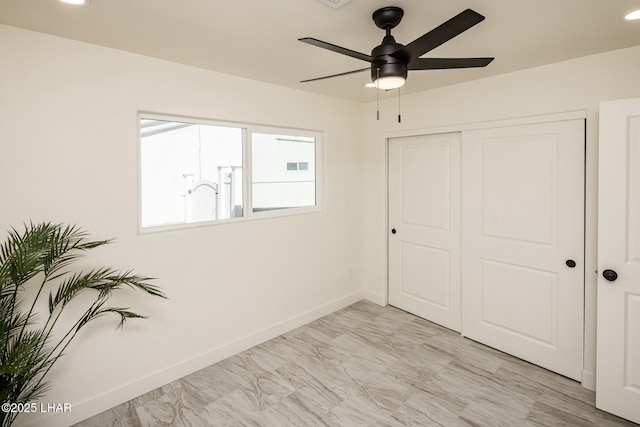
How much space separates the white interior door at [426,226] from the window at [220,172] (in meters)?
1.01

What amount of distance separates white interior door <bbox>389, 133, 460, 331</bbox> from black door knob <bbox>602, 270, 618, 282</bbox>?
1.28m

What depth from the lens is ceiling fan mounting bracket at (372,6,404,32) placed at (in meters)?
1.75

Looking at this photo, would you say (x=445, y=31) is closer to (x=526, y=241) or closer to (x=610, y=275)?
(x=610, y=275)

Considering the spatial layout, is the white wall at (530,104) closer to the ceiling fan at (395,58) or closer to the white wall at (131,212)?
the white wall at (131,212)

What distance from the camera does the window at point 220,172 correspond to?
2.65 meters

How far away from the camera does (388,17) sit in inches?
70.2

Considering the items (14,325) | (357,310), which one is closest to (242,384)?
(14,325)

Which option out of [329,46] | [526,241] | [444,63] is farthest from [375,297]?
[329,46]

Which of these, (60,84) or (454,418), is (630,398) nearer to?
(454,418)

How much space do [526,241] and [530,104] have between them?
1145 millimetres

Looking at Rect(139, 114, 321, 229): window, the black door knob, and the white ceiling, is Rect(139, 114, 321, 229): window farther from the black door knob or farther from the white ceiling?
the black door knob

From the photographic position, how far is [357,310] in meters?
4.04

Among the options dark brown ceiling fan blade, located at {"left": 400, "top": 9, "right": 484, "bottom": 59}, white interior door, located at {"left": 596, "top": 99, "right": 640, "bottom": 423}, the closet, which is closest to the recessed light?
white interior door, located at {"left": 596, "top": 99, "right": 640, "bottom": 423}

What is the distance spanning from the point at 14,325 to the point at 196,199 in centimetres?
139
